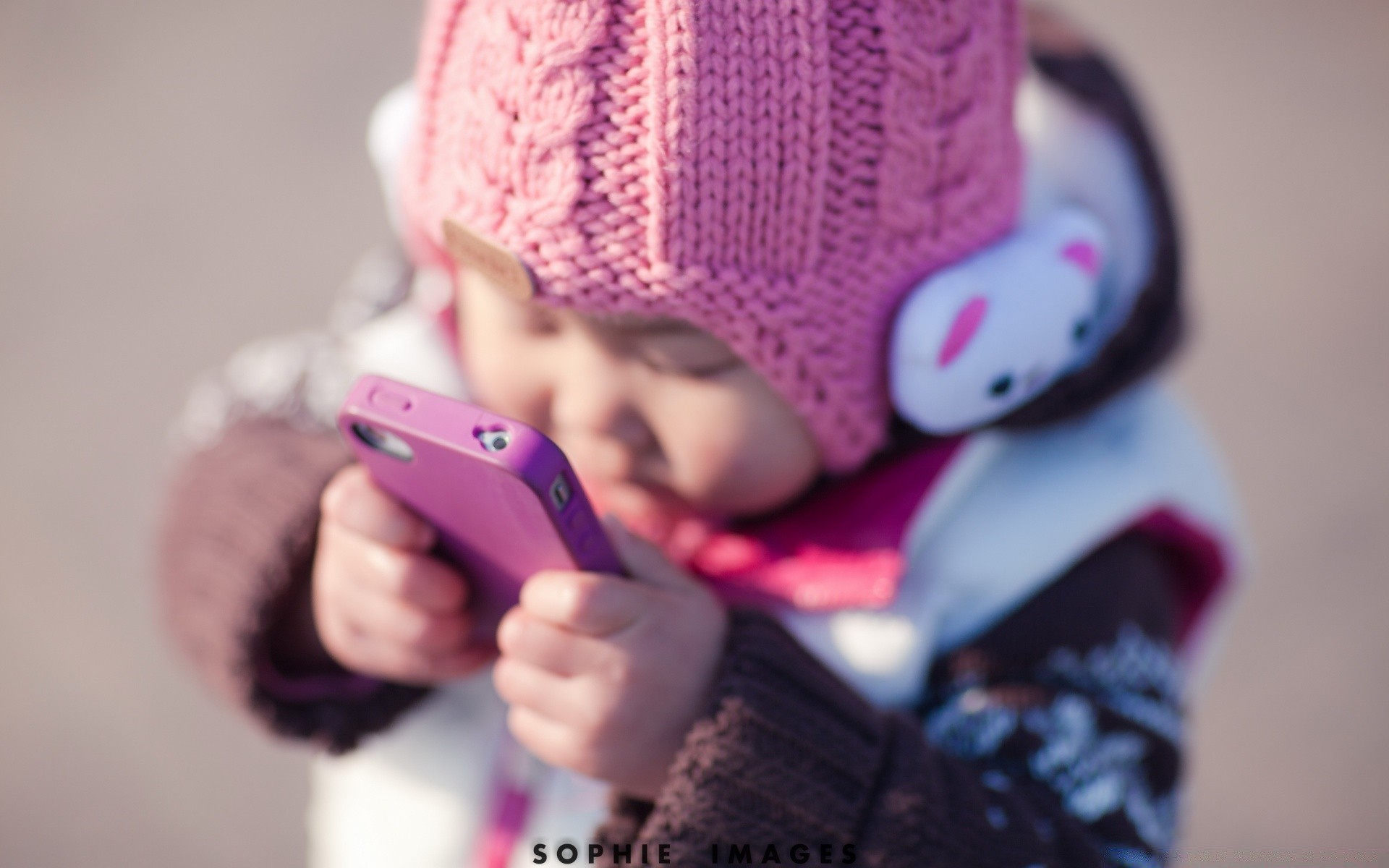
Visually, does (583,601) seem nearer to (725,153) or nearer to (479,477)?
(479,477)

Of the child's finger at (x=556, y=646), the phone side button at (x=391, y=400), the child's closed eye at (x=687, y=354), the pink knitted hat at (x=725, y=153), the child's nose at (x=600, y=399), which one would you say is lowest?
the child's finger at (x=556, y=646)

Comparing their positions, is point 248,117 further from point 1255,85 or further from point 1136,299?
point 1255,85

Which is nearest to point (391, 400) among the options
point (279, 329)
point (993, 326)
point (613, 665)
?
point (613, 665)

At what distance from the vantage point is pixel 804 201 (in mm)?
466

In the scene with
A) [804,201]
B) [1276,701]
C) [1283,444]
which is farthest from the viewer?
[1283,444]

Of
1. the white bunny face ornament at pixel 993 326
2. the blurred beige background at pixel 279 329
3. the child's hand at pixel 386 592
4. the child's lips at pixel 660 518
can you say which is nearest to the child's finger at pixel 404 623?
the child's hand at pixel 386 592

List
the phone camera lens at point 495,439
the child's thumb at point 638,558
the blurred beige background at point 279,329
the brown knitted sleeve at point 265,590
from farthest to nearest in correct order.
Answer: the blurred beige background at point 279,329 < the brown knitted sleeve at point 265,590 < the child's thumb at point 638,558 < the phone camera lens at point 495,439

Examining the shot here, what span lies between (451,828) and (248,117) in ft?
3.21

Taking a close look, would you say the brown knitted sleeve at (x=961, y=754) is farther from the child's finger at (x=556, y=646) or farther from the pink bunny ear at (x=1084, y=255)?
the pink bunny ear at (x=1084, y=255)

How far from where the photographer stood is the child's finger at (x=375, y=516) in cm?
55

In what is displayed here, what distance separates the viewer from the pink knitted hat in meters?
0.45

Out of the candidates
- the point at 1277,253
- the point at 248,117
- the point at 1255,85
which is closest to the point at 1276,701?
the point at 1277,253

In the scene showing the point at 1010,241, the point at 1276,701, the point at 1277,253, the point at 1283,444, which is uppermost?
the point at 1010,241

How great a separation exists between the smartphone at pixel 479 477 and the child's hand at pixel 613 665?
18mm
